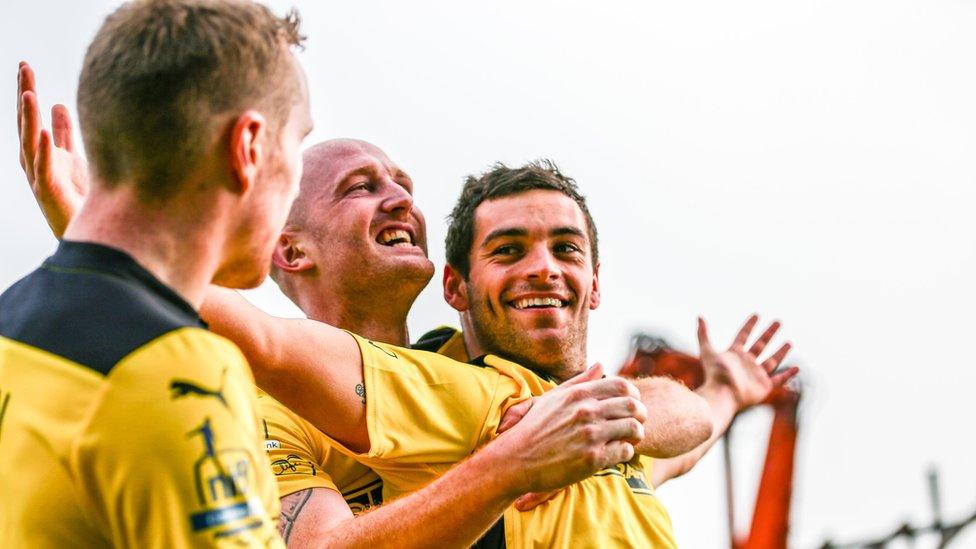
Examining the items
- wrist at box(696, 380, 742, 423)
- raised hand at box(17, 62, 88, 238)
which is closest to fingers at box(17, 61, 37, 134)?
raised hand at box(17, 62, 88, 238)

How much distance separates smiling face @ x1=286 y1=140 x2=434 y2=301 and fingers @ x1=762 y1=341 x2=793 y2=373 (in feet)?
6.48

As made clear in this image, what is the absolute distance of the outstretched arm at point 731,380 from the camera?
575 centimetres

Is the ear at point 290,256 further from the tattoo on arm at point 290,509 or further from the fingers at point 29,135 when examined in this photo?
the fingers at point 29,135

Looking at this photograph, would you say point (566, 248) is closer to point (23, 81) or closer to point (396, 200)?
point (396, 200)

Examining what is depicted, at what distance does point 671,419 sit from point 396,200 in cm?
202

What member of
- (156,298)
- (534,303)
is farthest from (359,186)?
(156,298)

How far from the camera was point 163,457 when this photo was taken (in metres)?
1.76

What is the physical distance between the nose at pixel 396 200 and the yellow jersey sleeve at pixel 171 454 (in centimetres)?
414

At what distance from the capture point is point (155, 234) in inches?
79.0

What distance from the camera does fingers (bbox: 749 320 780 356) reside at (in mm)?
6430

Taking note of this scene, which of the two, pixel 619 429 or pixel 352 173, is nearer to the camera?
pixel 619 429

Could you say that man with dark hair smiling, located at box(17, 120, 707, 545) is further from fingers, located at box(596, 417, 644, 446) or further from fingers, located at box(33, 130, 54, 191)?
fingers, located at box(33, 130, 54, 191)

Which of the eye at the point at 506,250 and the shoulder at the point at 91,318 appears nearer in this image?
the shoulder at the point at 91,318

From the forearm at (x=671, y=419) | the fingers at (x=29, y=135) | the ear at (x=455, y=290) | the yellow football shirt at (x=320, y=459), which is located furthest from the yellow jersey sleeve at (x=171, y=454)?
the ear at (x=455, y=290)
